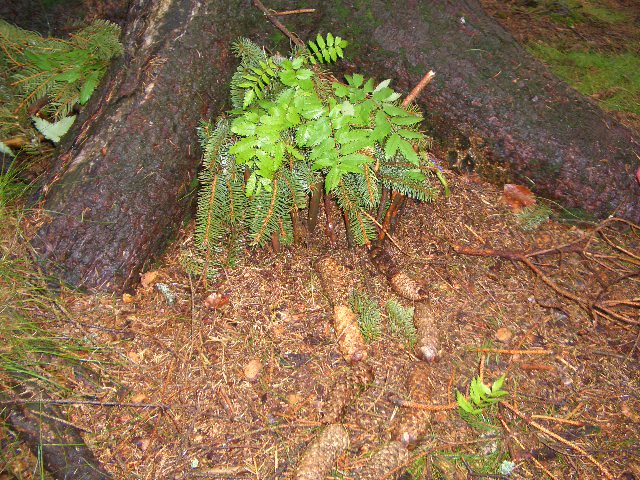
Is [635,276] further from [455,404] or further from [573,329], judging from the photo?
[455,404]

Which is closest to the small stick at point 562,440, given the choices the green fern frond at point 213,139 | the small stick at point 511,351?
the small stick at point 511,351

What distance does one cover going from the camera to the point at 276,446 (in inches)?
78.7

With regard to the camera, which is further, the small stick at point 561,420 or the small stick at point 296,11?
the small stick at point 296,11

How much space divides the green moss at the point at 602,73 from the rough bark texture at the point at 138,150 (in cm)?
293

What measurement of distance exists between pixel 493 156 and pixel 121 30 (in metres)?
2.46

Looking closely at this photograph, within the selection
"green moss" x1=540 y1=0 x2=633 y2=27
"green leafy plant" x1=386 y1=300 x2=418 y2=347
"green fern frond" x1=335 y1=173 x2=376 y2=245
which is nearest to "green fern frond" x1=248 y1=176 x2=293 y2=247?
"green fern frond" x1=335 y1=173 x2=376 y2=245

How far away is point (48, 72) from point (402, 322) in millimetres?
2543

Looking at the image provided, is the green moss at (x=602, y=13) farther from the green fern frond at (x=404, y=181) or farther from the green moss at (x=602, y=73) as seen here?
the green fern frond at (x=404, y=181)

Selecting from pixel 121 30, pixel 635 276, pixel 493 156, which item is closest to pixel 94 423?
pixel 121 30

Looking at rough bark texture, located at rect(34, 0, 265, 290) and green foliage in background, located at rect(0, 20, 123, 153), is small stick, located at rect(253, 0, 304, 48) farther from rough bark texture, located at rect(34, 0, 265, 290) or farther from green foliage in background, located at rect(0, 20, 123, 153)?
green foliage in background, located at rect(0, 20, 123, 153)

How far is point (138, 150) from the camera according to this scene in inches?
93.6

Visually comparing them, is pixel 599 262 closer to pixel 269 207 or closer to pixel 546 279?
pixel 546 279

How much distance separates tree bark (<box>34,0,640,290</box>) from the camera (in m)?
2.35

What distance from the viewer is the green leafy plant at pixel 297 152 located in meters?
1.97
